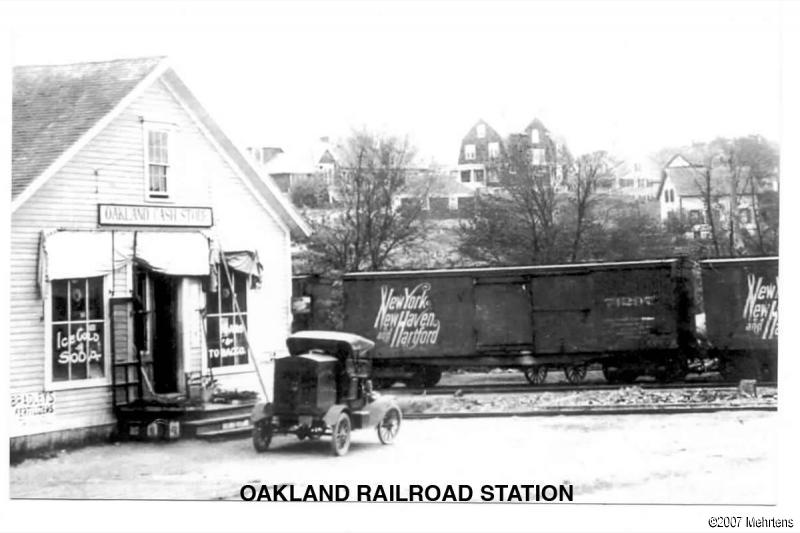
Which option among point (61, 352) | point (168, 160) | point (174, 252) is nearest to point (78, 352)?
point (61, 352)

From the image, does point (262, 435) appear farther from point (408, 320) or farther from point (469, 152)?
point (408, 320)

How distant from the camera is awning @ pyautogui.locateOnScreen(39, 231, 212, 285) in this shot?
12.6 metres

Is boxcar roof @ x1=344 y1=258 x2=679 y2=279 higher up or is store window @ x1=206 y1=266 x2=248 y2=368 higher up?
boxcar roof @ x1=344 y1=258 x2=679 y2=279

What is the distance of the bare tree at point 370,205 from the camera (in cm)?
1370

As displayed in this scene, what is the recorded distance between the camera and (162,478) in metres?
12.4

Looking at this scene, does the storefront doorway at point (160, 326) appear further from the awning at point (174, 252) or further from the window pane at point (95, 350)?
the window pane at point (95, 350)

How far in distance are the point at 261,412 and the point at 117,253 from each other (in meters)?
2.71

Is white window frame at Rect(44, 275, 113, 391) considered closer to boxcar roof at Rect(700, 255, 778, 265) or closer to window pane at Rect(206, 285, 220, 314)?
window pane at Rect(206, 285, 220, 314)

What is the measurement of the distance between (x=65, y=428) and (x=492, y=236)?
648cm

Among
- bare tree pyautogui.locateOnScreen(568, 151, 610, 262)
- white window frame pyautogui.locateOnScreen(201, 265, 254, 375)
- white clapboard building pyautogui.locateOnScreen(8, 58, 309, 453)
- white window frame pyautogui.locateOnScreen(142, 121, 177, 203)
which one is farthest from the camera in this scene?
bare tree pyautogui.locateOnScreen(568, 151, 610, 262)

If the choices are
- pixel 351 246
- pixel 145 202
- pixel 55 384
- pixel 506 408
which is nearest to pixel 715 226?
pixel 506 408

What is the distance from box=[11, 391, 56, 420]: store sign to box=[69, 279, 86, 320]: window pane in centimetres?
101

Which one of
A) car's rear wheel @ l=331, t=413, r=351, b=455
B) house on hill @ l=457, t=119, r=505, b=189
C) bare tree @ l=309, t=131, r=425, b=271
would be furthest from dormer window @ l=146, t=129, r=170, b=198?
house on hill @ l=457, t=119, r=505, b=189

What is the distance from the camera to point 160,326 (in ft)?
47.1
